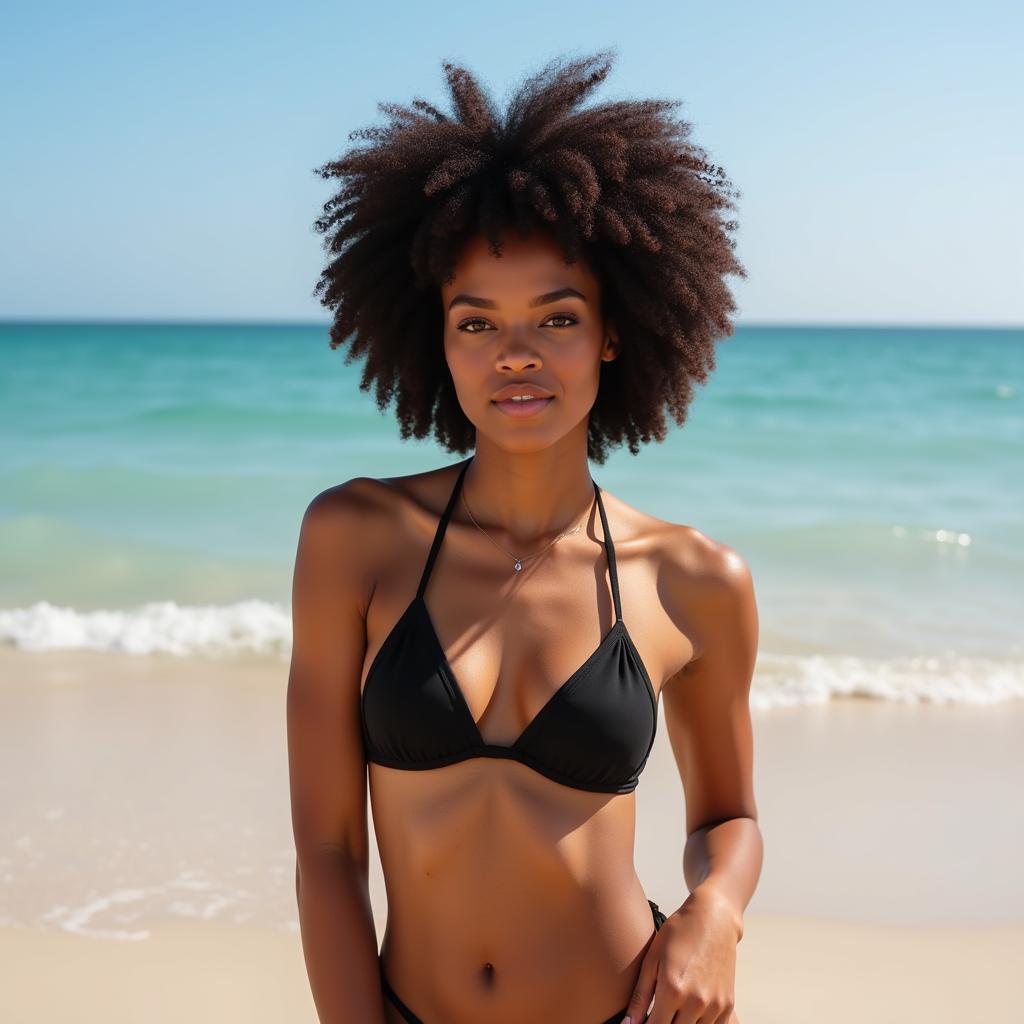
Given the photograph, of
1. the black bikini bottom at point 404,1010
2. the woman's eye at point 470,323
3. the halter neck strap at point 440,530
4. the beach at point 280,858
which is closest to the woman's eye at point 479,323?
the woman's eye at point 470,323

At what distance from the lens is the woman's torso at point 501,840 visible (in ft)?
7.90

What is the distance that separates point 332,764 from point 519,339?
893 mm

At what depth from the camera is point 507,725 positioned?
2.42 m

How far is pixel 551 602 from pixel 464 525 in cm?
26

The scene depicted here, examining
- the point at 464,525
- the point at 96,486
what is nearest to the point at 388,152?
the point at 464,525

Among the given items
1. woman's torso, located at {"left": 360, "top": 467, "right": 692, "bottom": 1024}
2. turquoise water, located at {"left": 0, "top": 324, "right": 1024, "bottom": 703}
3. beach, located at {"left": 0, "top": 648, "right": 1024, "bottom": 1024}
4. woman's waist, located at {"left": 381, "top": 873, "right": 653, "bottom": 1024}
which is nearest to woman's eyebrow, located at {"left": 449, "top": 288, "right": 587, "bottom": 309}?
turquoise water, located at {"left": 0, "top": 324, "right": 1024, "bottom": 703}

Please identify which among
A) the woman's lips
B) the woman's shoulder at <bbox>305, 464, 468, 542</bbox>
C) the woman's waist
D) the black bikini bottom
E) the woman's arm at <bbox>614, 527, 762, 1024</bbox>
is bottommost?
the black bikini bottom

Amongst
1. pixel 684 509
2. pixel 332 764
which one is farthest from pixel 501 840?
pixel 684 509

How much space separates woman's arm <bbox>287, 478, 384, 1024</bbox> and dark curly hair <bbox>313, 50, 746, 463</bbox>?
0.60m

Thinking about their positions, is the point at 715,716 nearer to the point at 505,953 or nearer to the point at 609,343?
the point at 505,953

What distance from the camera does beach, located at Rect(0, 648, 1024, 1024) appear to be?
13.6ft

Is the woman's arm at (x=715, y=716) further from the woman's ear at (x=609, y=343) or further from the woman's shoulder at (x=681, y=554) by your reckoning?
the woman's ear at (x=609, y=343)

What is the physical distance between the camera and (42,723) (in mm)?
6309

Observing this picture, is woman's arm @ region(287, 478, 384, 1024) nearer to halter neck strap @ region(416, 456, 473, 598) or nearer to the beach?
halter neck strap @ region(416, 456, 473, 598)
